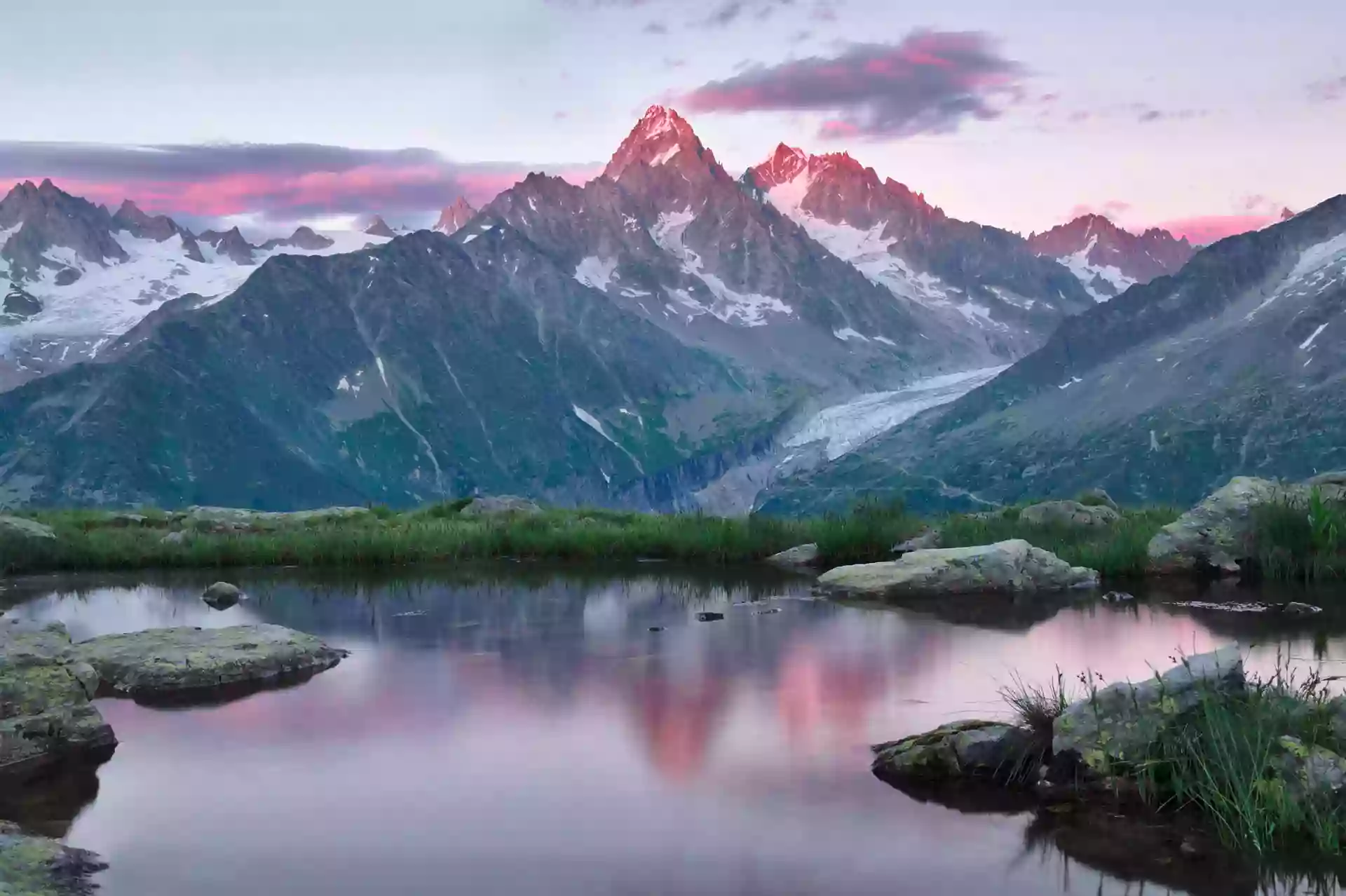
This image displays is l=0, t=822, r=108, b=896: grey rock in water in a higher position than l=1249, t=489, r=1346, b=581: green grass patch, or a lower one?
lower

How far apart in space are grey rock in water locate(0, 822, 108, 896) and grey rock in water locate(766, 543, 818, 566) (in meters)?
23.4

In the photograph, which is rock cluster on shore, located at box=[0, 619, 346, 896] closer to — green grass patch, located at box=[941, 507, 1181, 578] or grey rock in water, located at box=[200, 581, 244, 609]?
grey rock in water, located at box=[200, 581, 244, 609]

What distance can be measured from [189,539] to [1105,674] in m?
25.0

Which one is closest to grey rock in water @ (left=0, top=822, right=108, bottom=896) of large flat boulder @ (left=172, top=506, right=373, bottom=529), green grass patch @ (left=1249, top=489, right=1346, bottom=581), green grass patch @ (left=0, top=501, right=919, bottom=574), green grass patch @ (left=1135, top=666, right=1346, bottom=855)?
green grass patch @ (left=1135, top=666, right=1346, bottom=855)

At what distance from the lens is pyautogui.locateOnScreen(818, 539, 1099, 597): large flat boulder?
2767 cm

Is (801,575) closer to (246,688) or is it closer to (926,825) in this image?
(246,688)

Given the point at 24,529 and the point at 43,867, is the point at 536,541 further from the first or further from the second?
the point at 43,867

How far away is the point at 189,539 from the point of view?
3559cm

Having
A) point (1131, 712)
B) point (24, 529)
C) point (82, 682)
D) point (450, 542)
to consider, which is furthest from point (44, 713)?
point (24, 529)

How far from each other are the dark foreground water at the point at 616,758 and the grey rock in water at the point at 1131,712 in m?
0.97

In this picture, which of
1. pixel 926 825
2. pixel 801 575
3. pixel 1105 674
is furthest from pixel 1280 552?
pixel 926 825

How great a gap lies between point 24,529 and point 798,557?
19.2 meters

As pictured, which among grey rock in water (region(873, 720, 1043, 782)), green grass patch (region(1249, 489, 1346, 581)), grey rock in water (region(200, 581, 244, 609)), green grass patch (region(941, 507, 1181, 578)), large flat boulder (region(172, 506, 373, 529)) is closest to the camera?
grey rock in water (region(873, 720, 1043, 782))

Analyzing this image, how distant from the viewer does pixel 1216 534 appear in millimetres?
30344
